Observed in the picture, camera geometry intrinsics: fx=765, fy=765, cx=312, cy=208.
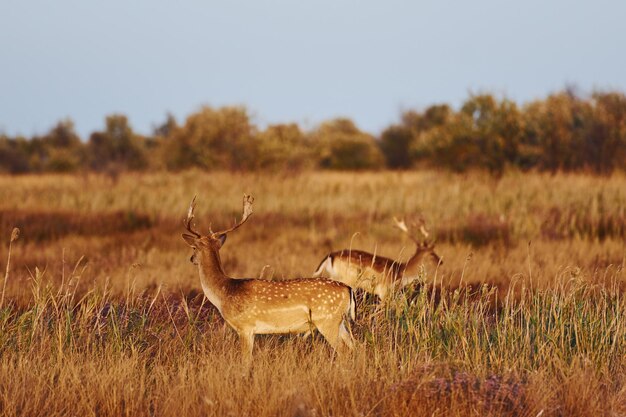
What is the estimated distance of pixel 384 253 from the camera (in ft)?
39.8

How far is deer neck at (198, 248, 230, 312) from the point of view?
5.84m

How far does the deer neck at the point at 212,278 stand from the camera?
5.84 metres

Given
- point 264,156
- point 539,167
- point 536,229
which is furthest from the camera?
point 264,156

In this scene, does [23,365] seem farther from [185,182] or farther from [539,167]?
[539,167]

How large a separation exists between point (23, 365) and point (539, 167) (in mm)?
25427

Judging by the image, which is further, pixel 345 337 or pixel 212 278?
pixel 212 278

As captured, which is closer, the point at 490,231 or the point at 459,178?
the point at 490,231

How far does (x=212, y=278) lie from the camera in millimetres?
5902

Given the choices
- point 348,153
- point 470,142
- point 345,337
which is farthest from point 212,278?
point 348,153

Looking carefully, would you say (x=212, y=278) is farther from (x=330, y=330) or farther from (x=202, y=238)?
(x=330, y=330)

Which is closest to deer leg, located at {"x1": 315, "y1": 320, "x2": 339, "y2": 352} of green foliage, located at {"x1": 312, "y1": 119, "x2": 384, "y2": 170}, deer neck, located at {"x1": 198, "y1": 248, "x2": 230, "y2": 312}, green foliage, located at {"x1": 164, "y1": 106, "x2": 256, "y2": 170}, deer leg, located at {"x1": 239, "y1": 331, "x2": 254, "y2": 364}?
deer leg, located at {"x1": 239, "y1": 331, "x2": 254, "y2": 364}

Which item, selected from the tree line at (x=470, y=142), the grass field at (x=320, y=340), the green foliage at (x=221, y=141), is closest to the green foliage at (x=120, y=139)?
the tree line at (x=470, y=142)

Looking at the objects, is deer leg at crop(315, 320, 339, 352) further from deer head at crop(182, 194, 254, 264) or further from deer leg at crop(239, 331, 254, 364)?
deer head at crop(182, 194, 254, 264)

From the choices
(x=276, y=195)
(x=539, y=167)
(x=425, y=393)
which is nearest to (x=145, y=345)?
(x=425, y=393)
